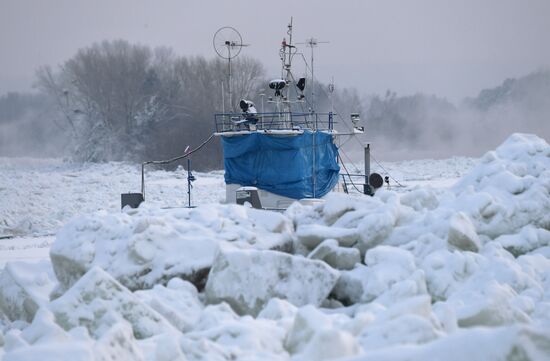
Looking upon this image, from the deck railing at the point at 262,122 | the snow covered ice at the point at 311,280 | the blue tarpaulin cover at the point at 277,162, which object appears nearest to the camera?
the snow covered ice at the point at 311,280

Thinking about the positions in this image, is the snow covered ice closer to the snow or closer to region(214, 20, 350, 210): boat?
the snow

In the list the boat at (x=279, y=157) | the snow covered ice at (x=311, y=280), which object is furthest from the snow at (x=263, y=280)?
the boat at (x=279, y=157)

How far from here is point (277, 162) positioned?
1914 centimetres

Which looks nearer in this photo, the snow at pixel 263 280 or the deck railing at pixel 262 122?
the snow at pixel 263 280

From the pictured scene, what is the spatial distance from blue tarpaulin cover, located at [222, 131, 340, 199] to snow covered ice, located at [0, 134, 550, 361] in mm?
6819

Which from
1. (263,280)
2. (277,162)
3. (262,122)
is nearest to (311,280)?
(263,280)

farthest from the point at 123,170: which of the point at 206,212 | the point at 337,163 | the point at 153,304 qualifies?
the point at 153,304

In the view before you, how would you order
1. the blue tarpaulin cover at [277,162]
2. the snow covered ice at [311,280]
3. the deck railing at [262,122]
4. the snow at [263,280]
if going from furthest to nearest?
the deck railing at [262,122] < the blue tarpaulin cover at [277,162] < the snow at [263,280] < the snow covered ice at [311,280]

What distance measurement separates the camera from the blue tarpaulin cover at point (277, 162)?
1905 cm

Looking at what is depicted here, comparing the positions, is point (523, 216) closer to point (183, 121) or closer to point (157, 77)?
point (183, 121)

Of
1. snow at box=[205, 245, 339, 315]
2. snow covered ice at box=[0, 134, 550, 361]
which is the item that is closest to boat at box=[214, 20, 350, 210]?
snow covered ice at box=[0, 134, 550, 361]

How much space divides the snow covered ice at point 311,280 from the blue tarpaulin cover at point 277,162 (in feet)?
22.4

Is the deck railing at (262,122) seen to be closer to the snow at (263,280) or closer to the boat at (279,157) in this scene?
the boat at (279,157)

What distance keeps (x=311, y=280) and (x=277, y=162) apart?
10.4 m
